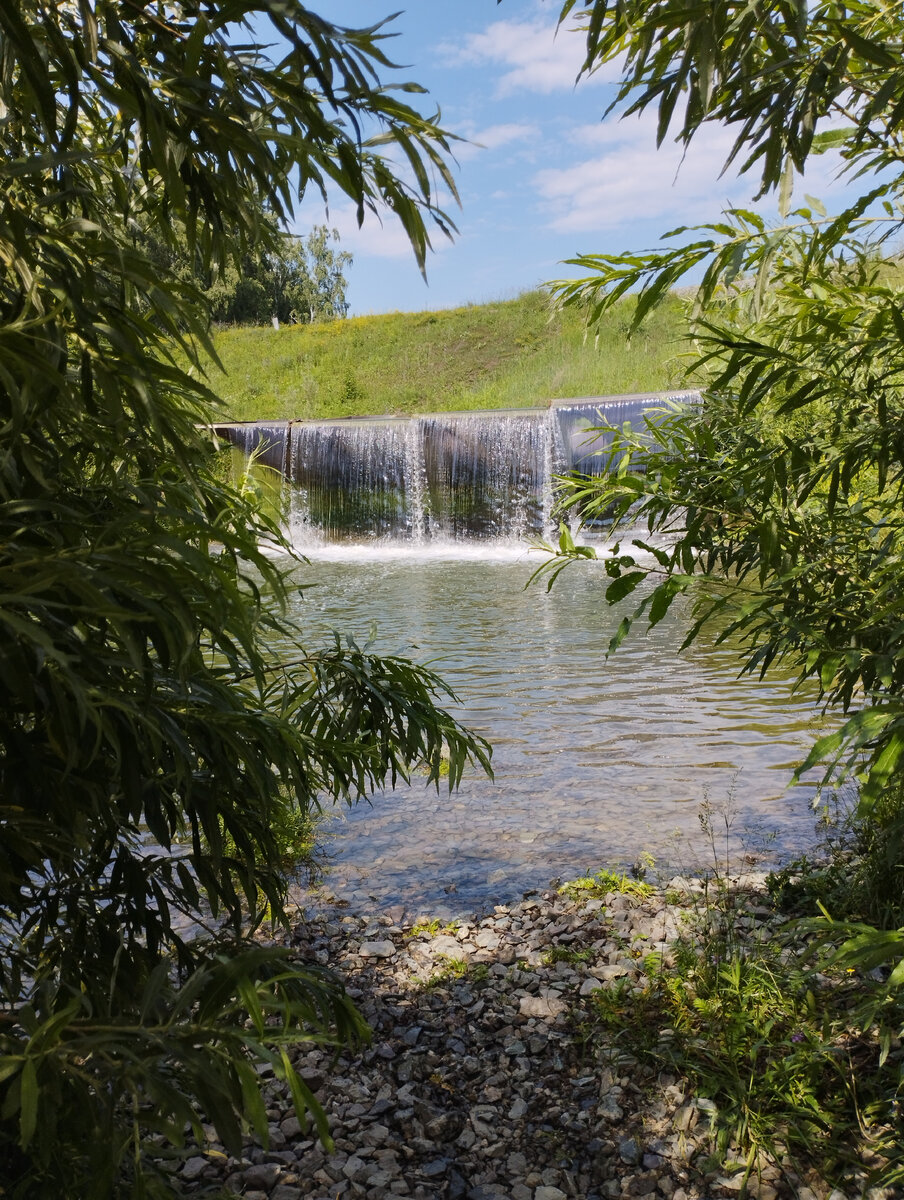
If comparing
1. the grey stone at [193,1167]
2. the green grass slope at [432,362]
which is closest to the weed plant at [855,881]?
the grey stone at [193,1167]

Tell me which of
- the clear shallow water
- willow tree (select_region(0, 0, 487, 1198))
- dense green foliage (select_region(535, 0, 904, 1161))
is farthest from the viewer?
the clear shallow water

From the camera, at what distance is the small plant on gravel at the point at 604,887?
3672 millimetres

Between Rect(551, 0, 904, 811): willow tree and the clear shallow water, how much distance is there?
147cm

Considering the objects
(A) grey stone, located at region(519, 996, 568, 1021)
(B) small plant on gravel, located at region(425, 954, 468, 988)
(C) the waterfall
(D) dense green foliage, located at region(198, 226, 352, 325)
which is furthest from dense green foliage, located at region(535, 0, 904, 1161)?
(D) dense green foliage, located at region(198, 226, 352, 325)

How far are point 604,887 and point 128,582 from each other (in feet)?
10.1

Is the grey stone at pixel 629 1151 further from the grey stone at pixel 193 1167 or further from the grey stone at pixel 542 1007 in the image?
the grey stone at pixel 193 1167

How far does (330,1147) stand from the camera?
990mm

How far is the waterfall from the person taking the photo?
55.1ft

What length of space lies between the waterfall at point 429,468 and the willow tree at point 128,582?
595 inches

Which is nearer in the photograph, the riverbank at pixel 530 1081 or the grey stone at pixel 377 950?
the riverbank at pixel 530 1081

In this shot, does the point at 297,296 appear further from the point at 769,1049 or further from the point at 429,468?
the point at 769,1049

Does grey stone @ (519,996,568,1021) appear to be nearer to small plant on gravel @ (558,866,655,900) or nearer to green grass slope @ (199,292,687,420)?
small plant on gravel @ (558,866,655,900)

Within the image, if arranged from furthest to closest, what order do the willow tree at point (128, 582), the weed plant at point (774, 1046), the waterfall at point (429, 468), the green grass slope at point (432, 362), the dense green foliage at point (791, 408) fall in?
the green grass slope at point (432, 362), the waterfall at point (429, 468), the weed plant at point (774, 1046), the dense green foliage at point (791, 408), the willow tree at point (128, 582)

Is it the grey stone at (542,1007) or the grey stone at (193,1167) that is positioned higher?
the grey stone at (542,1007)
